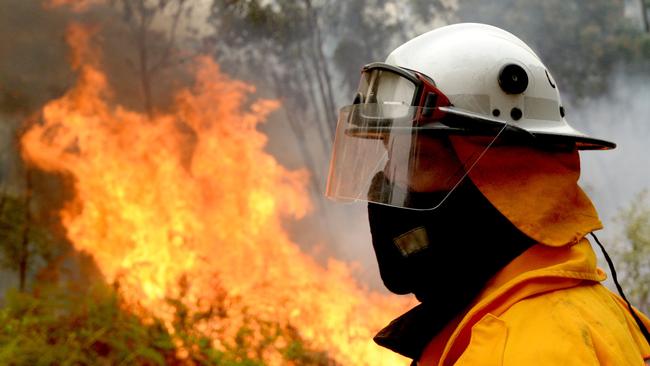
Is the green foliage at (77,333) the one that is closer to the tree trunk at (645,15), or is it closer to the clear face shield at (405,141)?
the clear face shield at (405,141)

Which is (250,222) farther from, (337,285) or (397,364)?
(397,364)

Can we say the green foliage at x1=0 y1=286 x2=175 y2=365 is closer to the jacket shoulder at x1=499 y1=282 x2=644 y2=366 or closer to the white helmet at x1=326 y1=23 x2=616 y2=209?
the white helmet at x1=326 y1=23 x2=616 y2=209

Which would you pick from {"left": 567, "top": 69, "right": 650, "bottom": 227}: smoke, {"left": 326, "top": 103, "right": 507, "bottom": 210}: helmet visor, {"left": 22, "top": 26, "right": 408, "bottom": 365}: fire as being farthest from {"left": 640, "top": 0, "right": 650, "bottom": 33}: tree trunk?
{"left": 326, "top": 103, "right": 507, "bottom": 210}: helmet visor

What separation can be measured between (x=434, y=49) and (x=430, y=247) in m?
0.63

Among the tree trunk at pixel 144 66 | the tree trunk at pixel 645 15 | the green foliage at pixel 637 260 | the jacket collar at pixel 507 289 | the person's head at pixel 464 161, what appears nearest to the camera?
the jacket collar at pixel 507 289

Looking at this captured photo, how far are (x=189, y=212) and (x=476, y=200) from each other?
644cm

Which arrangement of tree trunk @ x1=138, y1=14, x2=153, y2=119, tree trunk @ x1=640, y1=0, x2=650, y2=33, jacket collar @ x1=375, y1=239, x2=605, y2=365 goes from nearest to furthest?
jacket collar @ x1=375, y1=239, x2=605, y2=365
tree trunk @ x1=138, y1=14, x2=153, y2=119
tree trunk @ x1=640, y1=0, x2=650, y2=33

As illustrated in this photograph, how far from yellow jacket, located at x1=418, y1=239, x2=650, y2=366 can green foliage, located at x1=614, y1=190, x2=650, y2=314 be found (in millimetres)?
5987

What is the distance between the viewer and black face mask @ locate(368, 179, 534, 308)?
1.53 m

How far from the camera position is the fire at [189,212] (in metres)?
6.83

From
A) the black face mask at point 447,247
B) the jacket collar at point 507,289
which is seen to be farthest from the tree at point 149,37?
the jacket collar at point 507,289

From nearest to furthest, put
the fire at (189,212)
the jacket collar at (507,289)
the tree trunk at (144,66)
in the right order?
the jacket collar at (507,289) → the fire at (189,212) → the tree trunk at (144,66)

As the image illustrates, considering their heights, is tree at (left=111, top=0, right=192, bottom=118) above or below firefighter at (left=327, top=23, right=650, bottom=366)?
above

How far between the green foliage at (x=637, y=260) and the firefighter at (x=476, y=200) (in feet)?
18.7
